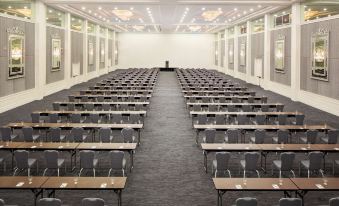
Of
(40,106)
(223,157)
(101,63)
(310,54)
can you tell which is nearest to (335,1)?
(310,54)

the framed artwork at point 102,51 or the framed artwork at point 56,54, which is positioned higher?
the framed artwork at point 102,51

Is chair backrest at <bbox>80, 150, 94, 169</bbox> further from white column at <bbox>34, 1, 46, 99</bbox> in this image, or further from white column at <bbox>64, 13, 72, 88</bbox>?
white column at <bbox>64, 13, 72, 88</bbox>

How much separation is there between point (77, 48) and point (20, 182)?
2923cm

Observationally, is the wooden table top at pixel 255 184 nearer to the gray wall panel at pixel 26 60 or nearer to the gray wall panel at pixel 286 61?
the gray wall panel at pixel 26 60

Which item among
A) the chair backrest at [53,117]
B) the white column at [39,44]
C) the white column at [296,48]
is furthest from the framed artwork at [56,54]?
the white column at [296,48]

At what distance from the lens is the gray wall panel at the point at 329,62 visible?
784 inches

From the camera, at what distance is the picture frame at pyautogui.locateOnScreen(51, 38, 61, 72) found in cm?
2865

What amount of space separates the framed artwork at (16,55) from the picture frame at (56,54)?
18.5ft

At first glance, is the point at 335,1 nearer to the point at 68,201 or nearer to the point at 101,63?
the point at 68,201

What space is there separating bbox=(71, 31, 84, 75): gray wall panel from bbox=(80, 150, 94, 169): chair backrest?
995 inches

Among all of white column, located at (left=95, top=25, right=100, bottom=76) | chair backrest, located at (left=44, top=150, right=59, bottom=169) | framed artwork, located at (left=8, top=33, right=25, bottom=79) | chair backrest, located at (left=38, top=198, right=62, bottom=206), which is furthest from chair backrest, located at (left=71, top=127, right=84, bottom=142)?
white column, located at (left=95, top=25, right=100, bottom=76)

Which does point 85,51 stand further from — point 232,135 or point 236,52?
point 232,135

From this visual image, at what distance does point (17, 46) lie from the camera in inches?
867

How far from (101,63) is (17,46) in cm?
2533
